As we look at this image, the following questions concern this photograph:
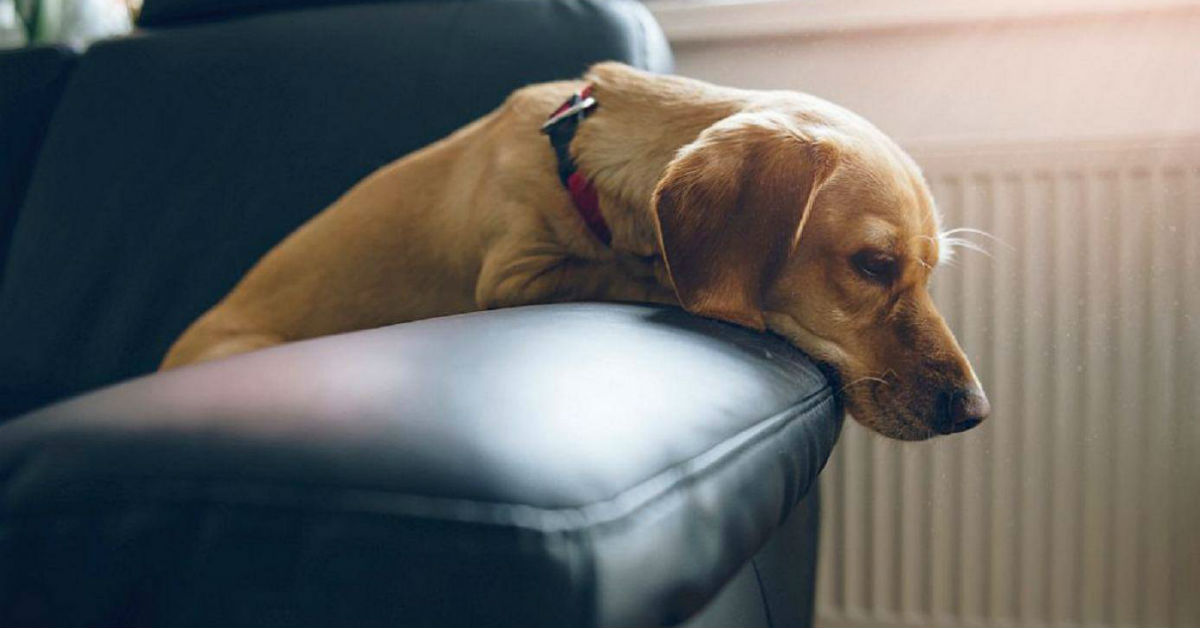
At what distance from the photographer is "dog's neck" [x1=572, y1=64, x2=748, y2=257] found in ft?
3.59

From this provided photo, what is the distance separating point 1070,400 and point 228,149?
4.32ft

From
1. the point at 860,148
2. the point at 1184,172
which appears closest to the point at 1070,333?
the point at 1184,172

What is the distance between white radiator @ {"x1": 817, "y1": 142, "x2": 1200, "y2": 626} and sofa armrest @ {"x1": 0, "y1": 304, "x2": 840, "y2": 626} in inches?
39.3

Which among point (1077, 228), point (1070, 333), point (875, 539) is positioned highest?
point (1077, 228)

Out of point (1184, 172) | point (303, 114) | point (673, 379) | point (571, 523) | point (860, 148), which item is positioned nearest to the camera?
point (571, 523)

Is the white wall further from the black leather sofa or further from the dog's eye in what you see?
the black leather sofa

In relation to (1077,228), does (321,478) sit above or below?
above

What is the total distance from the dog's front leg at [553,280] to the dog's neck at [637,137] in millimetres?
39

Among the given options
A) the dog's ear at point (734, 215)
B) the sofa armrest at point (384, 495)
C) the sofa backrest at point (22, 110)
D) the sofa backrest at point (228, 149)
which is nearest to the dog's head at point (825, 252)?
the dog's ear at point (734, 215)

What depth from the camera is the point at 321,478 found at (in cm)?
47

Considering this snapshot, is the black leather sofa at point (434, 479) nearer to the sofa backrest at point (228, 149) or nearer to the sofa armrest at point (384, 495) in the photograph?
the sofa armrest at point (384, 495)

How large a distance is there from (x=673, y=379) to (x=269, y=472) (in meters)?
0.25

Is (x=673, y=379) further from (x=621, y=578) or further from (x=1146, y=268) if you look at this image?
(x=1146, y=268)

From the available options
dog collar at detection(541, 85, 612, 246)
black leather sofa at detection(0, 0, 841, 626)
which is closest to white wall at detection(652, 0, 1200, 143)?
dog collar at detection(541, 85, 612, 246)
